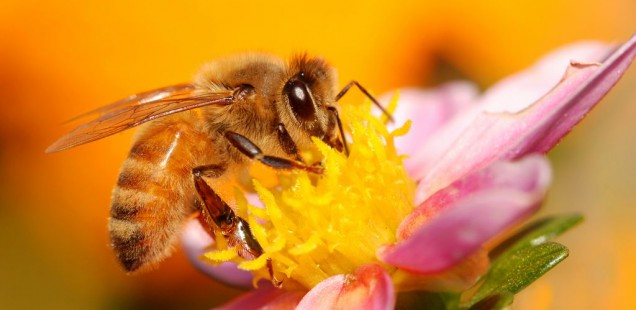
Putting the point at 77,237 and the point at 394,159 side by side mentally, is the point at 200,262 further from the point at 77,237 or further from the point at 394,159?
the point at 77,237

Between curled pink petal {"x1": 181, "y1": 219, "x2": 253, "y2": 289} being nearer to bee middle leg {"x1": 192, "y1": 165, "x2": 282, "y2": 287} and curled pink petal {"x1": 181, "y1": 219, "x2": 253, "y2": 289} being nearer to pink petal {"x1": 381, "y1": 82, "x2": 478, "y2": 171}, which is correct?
bee middle leg {"x1": 192, "y1": 165, "x2": 282, "y2": 287}

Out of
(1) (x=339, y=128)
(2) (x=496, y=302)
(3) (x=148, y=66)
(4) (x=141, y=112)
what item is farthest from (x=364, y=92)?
(3) (x=148, y=66)

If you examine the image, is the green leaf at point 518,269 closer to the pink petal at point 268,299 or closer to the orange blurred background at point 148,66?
the pink petal at point 268,299

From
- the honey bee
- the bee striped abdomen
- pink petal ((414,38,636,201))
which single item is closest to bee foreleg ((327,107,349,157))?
the honey bee

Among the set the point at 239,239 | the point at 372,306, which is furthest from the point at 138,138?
the point at 372,306

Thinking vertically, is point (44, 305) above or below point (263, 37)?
below

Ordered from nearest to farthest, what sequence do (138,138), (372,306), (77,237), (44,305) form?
1. (372,306)
2. (138,138)
3. (44,305)
4. (77,237)

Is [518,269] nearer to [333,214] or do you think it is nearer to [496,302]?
[496,302]
